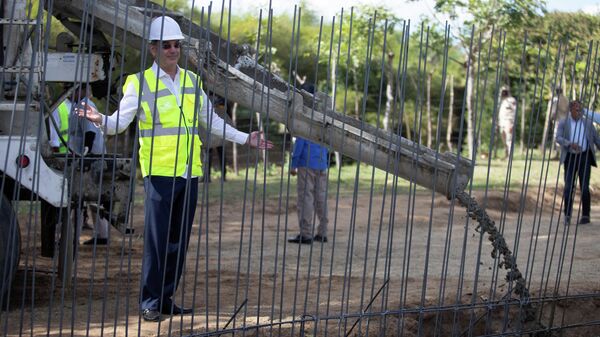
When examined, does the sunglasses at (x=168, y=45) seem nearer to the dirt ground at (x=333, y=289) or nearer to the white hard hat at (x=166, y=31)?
the white hard hat at (x=166, y=31)

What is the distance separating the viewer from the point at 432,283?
28.8 ft

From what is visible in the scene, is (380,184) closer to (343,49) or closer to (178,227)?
(343,49)

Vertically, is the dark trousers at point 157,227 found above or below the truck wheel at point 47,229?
above

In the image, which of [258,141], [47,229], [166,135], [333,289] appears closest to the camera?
[258,141]

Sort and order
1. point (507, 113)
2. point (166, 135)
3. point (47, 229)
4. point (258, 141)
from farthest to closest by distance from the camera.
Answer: point (507, 113)
point (47, 229)
point (166, 135)
point (258, 141)

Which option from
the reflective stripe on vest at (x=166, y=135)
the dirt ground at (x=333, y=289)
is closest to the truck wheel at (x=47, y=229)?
the dirt ground at (x=333, y=289)

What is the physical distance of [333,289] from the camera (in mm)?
8562

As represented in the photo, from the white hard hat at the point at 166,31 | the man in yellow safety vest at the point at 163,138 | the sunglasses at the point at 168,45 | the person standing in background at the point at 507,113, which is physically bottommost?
the person standing in background at the point at 507,113

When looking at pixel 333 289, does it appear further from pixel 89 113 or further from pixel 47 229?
pixel 89 113

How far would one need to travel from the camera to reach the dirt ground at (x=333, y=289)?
245 inches

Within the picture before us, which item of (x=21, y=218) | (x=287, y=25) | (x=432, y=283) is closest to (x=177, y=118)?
(x=432, y=283)

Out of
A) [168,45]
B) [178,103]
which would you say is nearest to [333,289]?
[178,103]

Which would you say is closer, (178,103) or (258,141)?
(258,141)

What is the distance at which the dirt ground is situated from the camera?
6234mm
